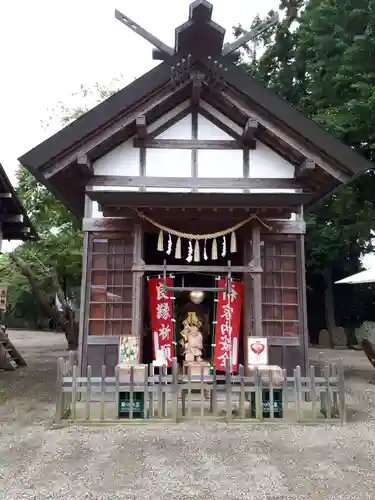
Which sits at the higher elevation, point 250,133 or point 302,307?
point 250,133

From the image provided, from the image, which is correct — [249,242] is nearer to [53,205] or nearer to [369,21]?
[369,21]

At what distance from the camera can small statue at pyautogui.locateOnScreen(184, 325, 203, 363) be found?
32.7 ft

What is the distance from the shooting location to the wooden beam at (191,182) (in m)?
9.66

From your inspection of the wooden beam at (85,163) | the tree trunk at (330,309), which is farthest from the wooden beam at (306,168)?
the tree trunk at (330,309)

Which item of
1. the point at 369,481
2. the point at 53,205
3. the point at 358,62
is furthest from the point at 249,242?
the point at 53,205

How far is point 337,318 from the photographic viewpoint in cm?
2481

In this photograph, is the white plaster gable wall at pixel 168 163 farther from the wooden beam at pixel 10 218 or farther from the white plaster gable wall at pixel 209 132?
the wooden beam at pixel 10 218

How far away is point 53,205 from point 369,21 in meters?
14.2

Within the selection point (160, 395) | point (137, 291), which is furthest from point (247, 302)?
point (160, 395)

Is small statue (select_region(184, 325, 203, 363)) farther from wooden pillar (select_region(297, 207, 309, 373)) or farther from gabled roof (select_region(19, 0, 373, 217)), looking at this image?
gabled roof (select_region(19, 0, 373, 217))

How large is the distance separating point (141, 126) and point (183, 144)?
108 cm

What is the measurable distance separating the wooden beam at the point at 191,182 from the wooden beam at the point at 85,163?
11.3 inches

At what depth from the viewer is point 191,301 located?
37.1 ft

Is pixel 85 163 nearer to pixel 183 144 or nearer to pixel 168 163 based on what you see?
pixel 168 163
